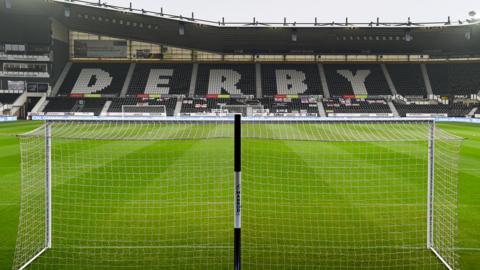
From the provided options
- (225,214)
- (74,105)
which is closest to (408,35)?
(74,105)

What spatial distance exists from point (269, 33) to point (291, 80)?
7640mm

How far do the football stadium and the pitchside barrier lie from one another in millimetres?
32

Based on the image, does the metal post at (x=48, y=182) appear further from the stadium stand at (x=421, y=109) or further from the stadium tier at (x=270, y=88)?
the stadium stand at (x=421, y=109)

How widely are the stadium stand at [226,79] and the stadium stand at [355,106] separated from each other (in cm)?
829

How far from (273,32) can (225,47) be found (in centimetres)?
707

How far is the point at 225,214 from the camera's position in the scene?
24.6 feet

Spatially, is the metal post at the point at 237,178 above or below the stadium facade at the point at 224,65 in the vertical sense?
below

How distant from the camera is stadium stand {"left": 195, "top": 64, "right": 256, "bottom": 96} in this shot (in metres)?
46.7

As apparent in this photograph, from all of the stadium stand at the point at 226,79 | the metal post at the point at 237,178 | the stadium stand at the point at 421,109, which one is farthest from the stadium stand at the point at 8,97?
the metal post at the point at 237,178

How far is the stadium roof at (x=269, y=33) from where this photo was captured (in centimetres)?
3950

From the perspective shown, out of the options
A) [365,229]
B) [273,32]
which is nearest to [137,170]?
[365,229]

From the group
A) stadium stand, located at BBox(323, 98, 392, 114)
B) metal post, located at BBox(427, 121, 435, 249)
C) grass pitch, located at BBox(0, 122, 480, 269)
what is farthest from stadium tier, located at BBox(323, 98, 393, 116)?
metal post, located at BBox(427, 121, 435, 249)

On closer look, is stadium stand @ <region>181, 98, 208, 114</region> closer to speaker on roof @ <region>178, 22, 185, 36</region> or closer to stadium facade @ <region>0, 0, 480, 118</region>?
stadium facade @ <region>0, 0, 480, 118</region>

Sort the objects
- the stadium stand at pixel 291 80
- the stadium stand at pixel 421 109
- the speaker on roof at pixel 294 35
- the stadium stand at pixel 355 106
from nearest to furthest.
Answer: the speaker on roof at pixel 294 35 < the stadium stand at pixel 421 109 < the stadium stand at pixel 355 106 < the stadium stand at pixel 291 80
